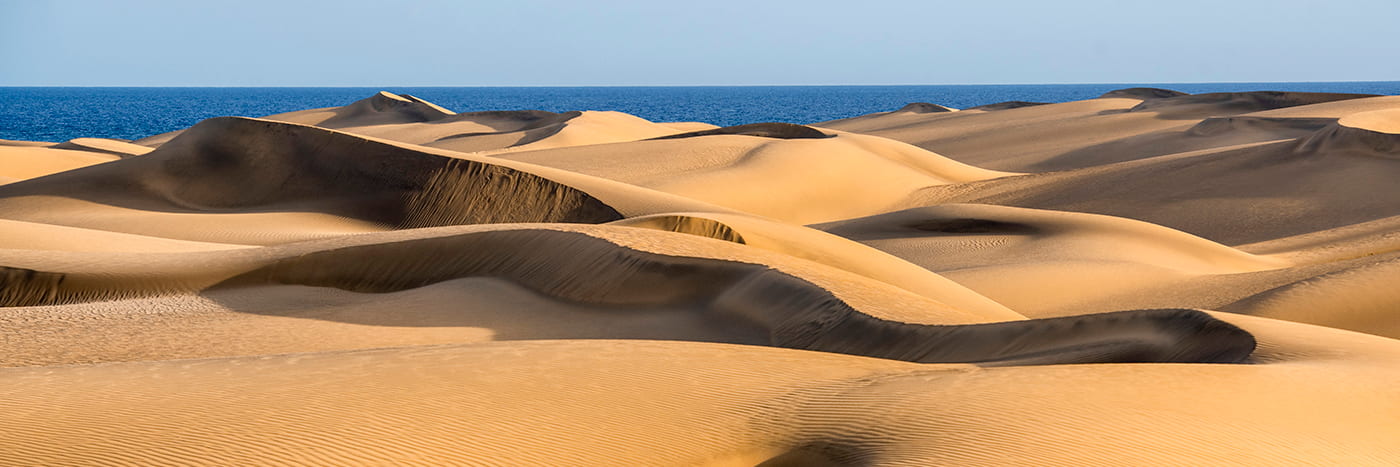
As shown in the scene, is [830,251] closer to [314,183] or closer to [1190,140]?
[314,183]

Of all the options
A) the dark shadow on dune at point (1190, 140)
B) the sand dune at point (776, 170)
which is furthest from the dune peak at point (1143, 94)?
the sand dune at point (776, 170)

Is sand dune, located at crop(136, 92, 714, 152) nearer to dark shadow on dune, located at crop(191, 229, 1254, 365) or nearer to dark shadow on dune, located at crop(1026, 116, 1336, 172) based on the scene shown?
dark shadow on dune, located at crop(1026, 116, 1336, 172)

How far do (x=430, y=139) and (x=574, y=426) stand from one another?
32.5 metres

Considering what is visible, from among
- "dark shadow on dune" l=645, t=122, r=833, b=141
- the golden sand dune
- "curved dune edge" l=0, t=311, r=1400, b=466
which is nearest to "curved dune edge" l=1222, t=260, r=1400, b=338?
"curved dune edge" l=0, t=311, r=1400, b=466

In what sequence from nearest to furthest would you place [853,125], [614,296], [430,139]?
[614,296], [430,139], [853,125]

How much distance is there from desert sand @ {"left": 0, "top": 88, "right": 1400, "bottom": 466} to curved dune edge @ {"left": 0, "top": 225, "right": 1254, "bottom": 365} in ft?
0.07

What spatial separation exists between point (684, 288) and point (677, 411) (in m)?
3.29

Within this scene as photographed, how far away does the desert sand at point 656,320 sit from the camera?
424cm

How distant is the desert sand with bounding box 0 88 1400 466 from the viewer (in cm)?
424

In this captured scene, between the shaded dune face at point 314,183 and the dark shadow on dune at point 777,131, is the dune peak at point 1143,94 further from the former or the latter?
the shaded dune face at point 314,183

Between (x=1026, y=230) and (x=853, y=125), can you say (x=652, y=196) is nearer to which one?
(x=1026, y=230)

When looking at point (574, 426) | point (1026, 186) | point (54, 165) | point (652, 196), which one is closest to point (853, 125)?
point (1026, 186)

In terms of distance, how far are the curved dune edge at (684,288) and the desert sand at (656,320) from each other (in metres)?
0.02

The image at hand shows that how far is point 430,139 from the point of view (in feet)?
118
